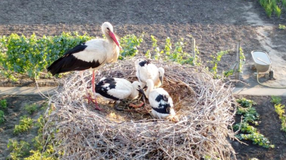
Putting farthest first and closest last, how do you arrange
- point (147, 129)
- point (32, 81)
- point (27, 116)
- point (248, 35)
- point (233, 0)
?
point (233, 0), point (248, 35), point (32, 81), point (27, 116), point (147, 129)

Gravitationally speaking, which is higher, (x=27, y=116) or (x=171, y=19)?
(x=171, y=19)

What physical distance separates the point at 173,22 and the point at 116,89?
6.13m

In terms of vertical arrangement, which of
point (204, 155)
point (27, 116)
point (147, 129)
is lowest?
point (27, 116)

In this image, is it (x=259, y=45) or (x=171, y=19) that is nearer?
(x=259, y=45)

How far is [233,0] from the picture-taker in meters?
14.0

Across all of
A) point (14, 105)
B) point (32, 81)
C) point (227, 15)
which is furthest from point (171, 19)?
point (14, 105)

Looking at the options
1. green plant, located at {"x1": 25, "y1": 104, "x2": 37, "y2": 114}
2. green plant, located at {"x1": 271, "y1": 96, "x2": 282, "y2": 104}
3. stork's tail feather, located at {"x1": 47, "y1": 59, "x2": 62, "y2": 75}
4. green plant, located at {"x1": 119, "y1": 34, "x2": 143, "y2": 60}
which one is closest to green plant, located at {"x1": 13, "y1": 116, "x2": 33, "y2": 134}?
green plant, located at {"x1": 25, "y1": 104, "x2": 37, "y2": 114}

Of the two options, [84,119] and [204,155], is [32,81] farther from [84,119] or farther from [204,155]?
[204,155]

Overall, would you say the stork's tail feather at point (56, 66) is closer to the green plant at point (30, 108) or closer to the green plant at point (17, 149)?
the green plant at point (17, 149)

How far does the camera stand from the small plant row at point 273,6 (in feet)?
40.3

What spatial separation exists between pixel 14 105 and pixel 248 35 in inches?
254

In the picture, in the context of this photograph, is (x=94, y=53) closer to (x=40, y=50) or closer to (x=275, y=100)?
(x=40, y=50)

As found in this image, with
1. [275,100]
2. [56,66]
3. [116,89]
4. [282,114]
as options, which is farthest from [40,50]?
[282,114]

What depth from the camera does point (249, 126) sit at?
716 centimetres
